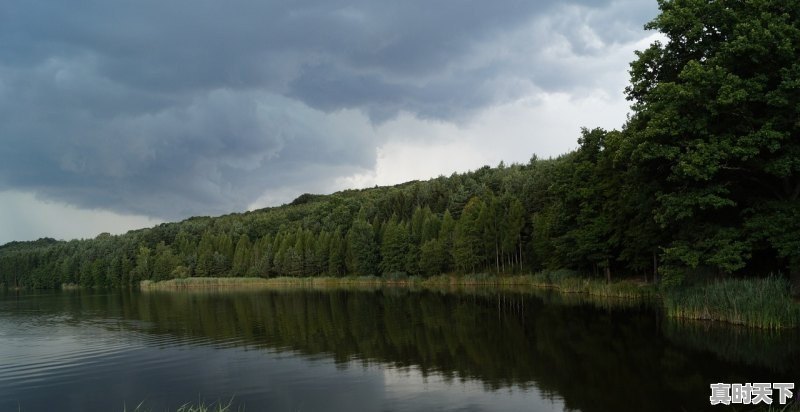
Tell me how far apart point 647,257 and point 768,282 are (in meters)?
20.9

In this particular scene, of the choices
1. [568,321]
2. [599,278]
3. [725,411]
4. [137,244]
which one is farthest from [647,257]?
[137,244]

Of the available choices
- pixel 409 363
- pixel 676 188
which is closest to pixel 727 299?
pixel 676 188

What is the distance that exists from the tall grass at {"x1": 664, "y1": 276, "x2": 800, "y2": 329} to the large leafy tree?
1.10 metres

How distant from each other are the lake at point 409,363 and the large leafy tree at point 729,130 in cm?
521

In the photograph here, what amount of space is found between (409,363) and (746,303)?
51.7ft

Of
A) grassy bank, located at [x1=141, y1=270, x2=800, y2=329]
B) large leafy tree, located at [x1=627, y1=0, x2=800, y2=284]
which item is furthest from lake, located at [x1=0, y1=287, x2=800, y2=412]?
large leafy tree, located at [x1=627, y1=0, x2=800, y2=284]

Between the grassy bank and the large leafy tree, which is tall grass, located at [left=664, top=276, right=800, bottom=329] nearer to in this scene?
the grassy bank

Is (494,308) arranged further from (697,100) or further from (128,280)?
(128,280)

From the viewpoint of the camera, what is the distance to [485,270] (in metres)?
84.1

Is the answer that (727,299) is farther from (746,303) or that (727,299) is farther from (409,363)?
(409,363)

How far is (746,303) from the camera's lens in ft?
80.4

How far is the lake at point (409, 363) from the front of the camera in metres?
16.3

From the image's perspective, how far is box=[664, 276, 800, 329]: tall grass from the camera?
23484 millimetres

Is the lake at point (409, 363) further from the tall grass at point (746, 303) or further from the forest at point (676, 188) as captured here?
the forest at point (676, 188)
